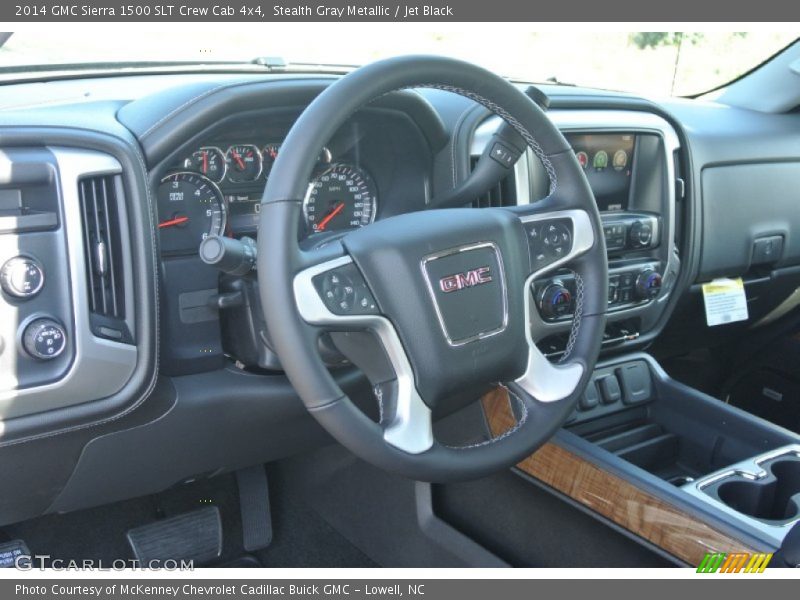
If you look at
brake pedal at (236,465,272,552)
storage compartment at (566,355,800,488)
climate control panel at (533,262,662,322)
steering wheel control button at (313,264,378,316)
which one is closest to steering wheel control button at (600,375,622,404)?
storage compartment at (566,355,800,488)

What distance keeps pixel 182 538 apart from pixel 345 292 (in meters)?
1.32

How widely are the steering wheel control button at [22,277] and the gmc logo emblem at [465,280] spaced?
2.21 ft

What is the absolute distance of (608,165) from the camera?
235 centimetres

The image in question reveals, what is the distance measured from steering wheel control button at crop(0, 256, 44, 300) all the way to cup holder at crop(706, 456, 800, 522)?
139 cm

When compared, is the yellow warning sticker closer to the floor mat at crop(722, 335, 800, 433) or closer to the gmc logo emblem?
the floor mat at crop(722, 335, 800, 433)

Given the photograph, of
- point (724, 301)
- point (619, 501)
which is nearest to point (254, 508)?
point (619, 501)

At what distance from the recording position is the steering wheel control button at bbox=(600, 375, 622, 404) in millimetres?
2285

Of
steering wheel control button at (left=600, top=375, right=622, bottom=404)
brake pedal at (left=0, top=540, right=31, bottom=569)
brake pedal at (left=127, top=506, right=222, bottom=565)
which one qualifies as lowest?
brake pedal at (left=127, top=506, right=222, bottom=565)

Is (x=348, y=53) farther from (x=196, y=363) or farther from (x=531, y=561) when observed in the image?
(x=531, y=561)

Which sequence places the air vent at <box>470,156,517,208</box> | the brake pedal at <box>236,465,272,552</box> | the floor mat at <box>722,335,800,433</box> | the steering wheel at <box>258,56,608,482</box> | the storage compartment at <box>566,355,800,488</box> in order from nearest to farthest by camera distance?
the steering wheel at <box>258,56,608,482</box>, the air vent at <box>470,156,517,208</box>, the storage compartment at <box>566,355,800,488</box>, the brake pedal at <box>236,465,272,552</box>, the floor mat at <box>722,335,800,433</box>

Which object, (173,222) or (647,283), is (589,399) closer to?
(647,283)

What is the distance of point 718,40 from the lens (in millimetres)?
2742
